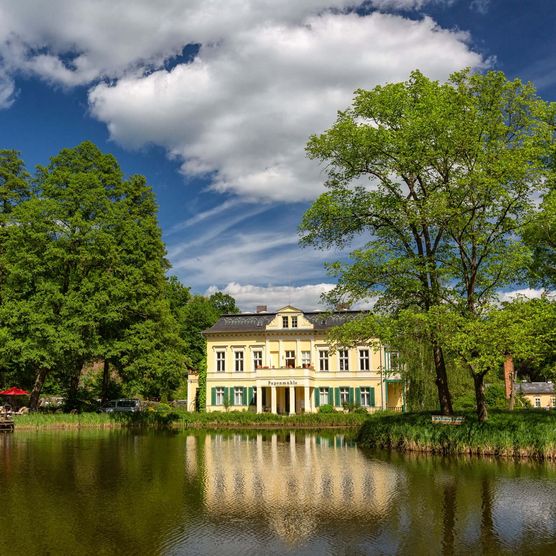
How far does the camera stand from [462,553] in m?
8.02

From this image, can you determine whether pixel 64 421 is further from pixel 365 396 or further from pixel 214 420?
pixel 365 396

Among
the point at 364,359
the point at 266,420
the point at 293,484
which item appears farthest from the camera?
the point at 364,359

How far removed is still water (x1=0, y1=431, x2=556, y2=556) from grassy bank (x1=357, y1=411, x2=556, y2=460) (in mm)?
1426

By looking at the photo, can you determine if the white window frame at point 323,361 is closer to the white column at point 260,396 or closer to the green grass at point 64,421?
the white column at point 260,396

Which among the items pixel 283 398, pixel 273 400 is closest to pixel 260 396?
pixel 273 400

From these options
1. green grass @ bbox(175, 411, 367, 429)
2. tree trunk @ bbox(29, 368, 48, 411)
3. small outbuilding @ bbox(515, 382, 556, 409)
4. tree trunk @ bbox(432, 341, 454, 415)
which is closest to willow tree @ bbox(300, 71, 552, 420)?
tree trunk @ bbox(432, 341, 454, 415)

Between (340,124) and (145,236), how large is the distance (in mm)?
20258

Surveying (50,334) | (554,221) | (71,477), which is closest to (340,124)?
(554,221)

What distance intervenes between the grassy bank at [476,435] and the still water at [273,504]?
56.1 inches

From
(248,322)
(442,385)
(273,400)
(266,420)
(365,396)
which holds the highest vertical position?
(248,322)

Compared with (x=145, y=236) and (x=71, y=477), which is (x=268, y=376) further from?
(x=71, y=477)

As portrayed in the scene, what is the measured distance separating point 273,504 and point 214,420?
25454 millimetres

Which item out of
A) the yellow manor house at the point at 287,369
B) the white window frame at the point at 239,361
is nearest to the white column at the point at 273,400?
the yellow manor house at the point at 287,369

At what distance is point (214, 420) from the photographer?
36.1 metres
